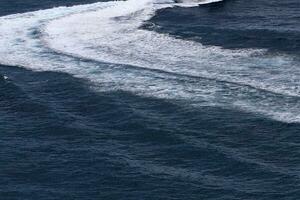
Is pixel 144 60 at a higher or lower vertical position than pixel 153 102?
higher

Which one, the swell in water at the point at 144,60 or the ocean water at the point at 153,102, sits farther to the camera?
the swell in water at the point at 144,60

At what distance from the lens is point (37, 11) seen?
166875 mm

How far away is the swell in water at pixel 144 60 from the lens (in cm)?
11262

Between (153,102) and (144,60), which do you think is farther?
(144,60)

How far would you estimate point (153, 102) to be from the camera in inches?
4400

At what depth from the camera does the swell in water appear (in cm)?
11262

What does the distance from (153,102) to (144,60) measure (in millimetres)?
20912

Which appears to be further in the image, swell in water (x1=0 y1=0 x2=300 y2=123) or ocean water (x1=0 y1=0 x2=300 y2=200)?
swell in water (x1=0 y1=0 x2=300 y2=123)

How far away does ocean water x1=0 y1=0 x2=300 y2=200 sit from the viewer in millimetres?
89250

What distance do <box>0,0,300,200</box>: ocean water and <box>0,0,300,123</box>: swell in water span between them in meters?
0.35

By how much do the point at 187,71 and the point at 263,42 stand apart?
2207 cm

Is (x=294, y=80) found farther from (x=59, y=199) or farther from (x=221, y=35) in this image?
(x=59, y=199)

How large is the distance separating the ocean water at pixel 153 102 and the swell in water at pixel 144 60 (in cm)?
35

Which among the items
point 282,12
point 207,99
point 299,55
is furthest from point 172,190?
point 282,12
